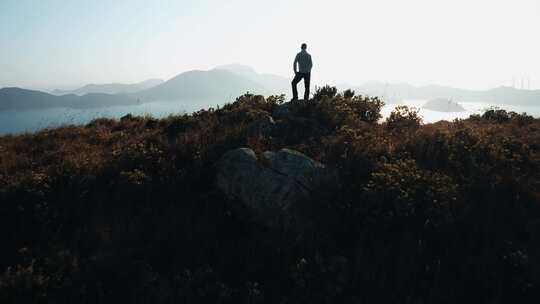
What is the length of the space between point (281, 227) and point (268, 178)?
1234mm

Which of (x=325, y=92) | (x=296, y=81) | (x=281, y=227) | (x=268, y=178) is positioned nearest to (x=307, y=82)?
(x=296, y=81)

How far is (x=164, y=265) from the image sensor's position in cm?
597

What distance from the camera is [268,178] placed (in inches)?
294

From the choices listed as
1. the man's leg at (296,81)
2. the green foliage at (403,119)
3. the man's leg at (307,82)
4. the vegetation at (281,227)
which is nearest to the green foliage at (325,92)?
the man's leg at (307,82)

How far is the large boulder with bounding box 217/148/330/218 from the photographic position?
23.4 ft

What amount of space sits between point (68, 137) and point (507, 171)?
1453 centimetres

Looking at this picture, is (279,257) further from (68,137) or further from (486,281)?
(68,137)

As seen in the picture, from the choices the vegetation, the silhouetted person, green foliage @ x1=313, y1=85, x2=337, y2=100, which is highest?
the silhouetted person

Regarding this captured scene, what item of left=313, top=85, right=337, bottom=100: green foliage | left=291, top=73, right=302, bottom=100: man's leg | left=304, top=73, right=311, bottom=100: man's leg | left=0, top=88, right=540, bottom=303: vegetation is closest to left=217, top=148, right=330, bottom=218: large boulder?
Result: left=0, top=88, right=540, bottom=303: vegetation

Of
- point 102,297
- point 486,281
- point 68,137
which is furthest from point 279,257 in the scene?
point 68,137

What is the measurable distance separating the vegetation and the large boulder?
29 cm

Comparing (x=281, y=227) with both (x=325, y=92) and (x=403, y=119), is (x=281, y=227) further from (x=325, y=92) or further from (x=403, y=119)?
(x=325, y=92)

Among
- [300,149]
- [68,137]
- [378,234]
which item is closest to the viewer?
[378,234]

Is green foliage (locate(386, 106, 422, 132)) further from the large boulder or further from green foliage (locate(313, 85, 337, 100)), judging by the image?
the large boulder
